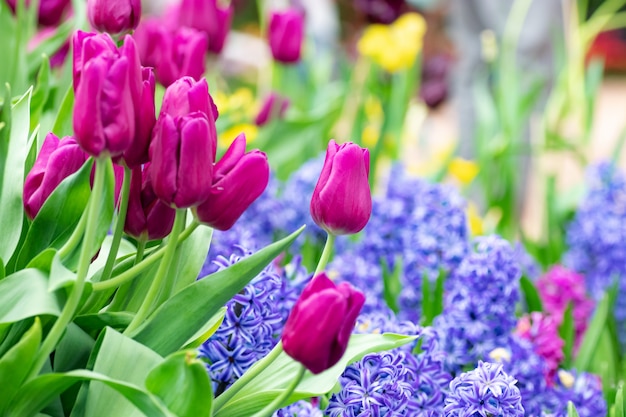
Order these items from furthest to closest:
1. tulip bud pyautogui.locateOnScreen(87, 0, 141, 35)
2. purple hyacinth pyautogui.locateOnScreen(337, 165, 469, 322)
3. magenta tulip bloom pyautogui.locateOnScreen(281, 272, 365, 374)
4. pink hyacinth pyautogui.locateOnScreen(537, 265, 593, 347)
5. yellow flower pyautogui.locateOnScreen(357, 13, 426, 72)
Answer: yellow flower pyautogui.locateOnScreen(357, 13, 426, 72)
pink hyacinth pyautogui.locateOnScreen(537, 265, 593, 347)
purple hyacinth pyautogui.locateOnScreen(337, 165, 469, 322)
tulip bud pyautogui.locateOnScreen(87, 0, 141, 35)
magenta tulip bloom pyautogui.locateOnScreen(281, 272, 365, 374)

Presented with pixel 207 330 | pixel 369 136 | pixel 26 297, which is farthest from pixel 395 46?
pixel 26 297

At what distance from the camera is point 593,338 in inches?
45.6

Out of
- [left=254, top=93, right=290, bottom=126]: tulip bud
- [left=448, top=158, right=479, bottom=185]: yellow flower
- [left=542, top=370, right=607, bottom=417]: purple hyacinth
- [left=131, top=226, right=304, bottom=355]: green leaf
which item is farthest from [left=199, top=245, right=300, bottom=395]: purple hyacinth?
[left=448, top=158, right=479, bottom=185]: yellow flower

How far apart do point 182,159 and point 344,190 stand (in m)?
0.13

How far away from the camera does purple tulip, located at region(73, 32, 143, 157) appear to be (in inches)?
20.3

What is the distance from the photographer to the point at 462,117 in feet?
9.95

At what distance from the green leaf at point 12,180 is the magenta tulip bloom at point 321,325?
237 millimetres

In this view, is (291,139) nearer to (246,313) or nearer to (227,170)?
(246,313)

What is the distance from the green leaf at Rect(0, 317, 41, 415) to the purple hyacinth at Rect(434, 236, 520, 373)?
500mm

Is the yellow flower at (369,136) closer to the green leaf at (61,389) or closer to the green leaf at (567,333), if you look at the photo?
the green leaf at (567,333)

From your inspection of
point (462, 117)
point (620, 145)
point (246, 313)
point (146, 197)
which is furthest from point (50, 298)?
point (462, 117)

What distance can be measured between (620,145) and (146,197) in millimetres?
1707

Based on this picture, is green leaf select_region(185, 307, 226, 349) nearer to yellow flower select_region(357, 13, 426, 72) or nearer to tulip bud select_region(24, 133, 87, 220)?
tulip bud select_region(24, 133, 87, 220)

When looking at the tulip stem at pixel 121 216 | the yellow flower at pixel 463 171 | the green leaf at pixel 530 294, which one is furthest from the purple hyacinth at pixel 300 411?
the yellow flower at pixel 463 171
